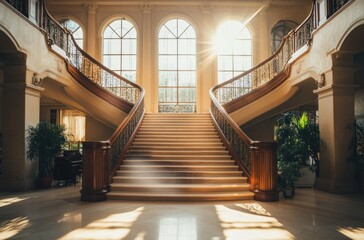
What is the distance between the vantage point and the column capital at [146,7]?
1388cm

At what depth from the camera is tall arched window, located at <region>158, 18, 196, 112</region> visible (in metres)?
14.4

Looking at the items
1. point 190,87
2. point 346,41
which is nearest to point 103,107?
point 190,87

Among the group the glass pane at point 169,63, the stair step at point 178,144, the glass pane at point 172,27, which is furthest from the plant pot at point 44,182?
the glass pane at point 172,27

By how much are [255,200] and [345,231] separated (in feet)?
7.21

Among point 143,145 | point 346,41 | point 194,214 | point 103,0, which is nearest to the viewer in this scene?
point 194,214

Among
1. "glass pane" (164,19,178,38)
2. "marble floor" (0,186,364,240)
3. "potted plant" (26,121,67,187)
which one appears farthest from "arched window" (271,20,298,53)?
"potted plant" (26,121,67,187)

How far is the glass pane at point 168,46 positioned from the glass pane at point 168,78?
952 mm

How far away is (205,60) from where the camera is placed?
14.0 m

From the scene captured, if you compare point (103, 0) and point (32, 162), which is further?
point (103, 0)

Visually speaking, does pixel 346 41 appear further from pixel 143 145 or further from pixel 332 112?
pixel 143 145

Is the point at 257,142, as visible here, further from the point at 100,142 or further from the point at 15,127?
the point at 15,127

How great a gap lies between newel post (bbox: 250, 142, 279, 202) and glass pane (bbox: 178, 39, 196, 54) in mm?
8839

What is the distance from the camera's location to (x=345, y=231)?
4.14 m

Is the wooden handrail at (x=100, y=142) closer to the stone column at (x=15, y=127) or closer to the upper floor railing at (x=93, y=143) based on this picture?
the upper floor railing at (x=93, y=143)
